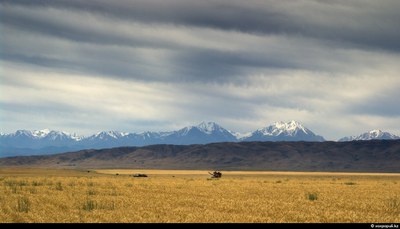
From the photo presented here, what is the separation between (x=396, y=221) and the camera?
2181 centimetres

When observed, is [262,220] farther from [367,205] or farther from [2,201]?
[2,201]

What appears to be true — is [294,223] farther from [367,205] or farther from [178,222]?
[367,205]

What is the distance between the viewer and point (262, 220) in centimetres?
2233

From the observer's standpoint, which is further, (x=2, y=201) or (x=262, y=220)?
(x=2, y=201)

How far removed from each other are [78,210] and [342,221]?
13023 mm
